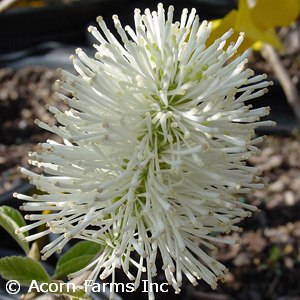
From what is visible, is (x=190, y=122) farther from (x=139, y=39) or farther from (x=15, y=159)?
(x=15, y=159)

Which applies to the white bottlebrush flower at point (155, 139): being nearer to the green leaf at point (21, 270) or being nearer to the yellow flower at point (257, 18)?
the green leaf at point (21, 270)

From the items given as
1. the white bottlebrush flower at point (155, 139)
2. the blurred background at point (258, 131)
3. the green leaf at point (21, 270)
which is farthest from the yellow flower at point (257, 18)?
the green leaf at point (21, 270)

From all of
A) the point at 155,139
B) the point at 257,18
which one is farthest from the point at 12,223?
the point at 257,18

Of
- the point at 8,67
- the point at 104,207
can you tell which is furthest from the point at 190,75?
the point at 8,67

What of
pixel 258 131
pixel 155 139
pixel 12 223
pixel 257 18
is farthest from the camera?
pixel 258 131

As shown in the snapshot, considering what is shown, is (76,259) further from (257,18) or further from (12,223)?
(257,18)

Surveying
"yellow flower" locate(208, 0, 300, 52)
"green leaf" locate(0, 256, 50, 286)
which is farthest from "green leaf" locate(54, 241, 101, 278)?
"yellow flower" locate(208, 0, 300, 52)

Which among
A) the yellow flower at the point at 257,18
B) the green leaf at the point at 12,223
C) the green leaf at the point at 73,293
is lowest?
the green leaf at the point at 73,293
